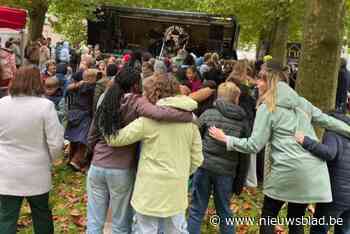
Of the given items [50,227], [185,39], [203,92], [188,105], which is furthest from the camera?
[185,39]

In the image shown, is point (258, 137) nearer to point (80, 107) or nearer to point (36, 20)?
point (80, 107)

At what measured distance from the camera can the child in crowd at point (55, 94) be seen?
7.11 meters

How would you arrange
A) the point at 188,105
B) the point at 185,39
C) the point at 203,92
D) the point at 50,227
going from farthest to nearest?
the point at 185,39
the point at 203,92
the point at 50,227
the point at 188,105

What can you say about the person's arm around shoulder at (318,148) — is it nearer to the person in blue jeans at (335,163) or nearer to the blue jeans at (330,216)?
the person in blue jeans at (335,163)

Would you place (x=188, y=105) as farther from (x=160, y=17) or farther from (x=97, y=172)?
(x=160, y=17)

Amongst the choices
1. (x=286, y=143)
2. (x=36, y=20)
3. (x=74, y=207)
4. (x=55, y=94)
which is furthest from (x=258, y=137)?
(x=36, y=20)

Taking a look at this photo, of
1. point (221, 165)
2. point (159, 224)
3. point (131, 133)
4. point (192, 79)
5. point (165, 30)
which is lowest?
point (159, 224)

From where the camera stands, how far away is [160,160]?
12.5 feet

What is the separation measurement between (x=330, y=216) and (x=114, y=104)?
7.42 ft

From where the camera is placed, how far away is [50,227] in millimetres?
4324

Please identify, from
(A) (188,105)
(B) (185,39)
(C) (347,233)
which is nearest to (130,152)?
(A) (188,105)

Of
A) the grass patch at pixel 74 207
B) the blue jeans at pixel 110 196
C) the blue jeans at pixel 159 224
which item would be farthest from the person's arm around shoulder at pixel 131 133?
the grass patch at pixel 74 207

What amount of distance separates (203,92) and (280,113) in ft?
7.69

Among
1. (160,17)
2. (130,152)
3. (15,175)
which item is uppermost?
(160,17)
